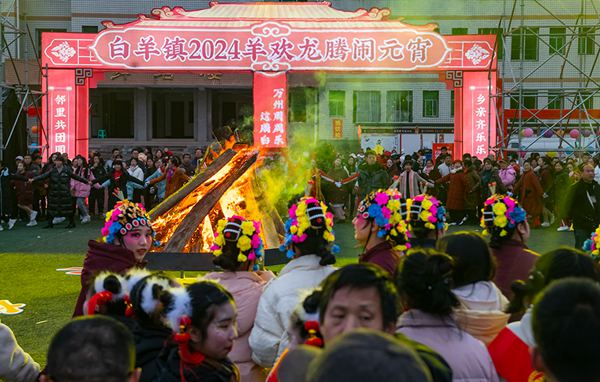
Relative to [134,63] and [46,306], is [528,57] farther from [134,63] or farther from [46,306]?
Answer: [46,306]

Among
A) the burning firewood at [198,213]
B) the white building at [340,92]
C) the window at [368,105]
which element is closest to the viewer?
the burning firewood at [198,213]

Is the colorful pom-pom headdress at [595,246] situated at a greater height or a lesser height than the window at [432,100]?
lesser

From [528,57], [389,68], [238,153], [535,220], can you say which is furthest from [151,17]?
[528,57]

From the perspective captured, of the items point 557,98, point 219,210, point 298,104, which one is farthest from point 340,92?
point 219,210

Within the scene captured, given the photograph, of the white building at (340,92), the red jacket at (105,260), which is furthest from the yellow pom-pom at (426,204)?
the white building at (340,92)

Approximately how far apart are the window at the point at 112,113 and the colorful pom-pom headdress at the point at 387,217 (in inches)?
1345

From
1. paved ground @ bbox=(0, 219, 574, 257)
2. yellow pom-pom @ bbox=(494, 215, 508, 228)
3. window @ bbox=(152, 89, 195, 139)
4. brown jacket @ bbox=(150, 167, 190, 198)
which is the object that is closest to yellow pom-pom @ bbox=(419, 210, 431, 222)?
yellow pom-pom @ bbox=(494, 215, 508, 228)

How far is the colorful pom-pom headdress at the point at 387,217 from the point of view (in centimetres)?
563

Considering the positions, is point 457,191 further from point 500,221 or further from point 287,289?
point 287,289

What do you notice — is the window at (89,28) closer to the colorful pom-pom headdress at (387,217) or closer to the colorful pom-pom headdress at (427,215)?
the colorful pom-pom headdress at (427,215)

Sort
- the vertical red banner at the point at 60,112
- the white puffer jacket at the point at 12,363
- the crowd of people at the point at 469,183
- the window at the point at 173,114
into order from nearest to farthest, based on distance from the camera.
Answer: the white puffer jacket at the point at 12,363, the crowd of people at the point at 469,183, the vertical red banner at the point at 60,112, the window at the point at 173,114

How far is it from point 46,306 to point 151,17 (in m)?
14.3

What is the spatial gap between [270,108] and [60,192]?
6285 millimetres

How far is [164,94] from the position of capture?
39625 millimetres
